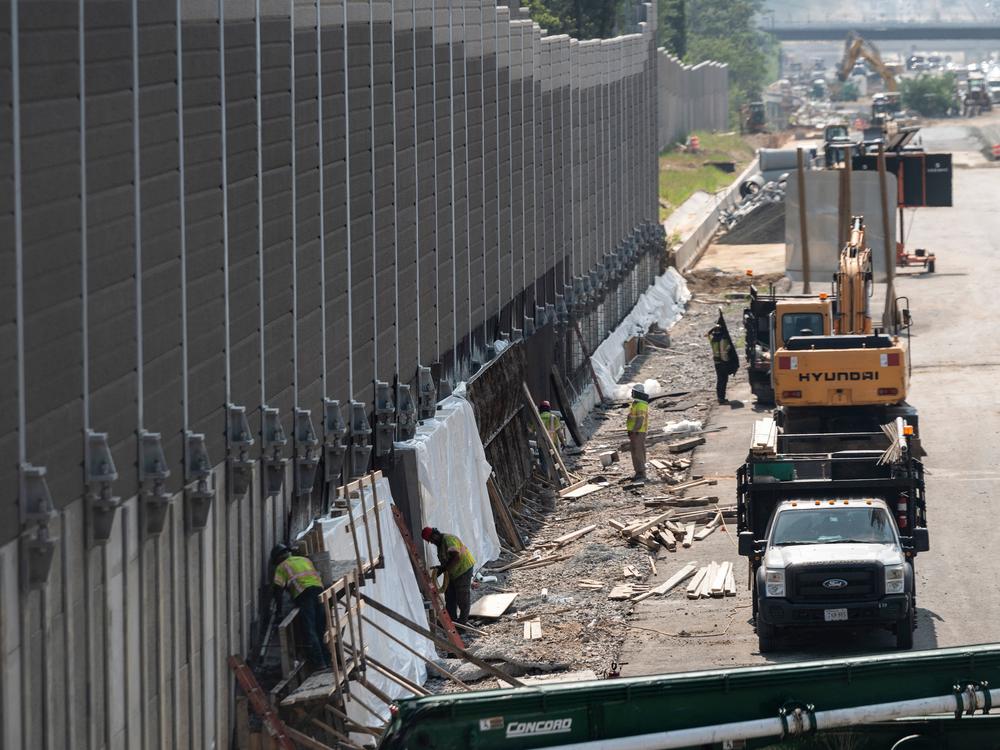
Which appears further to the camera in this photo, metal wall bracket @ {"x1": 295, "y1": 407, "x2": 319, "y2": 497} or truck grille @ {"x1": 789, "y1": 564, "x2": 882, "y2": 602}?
truck grille @ {"x1": 789, "y1": 564, "x2": 882, "y2": 602}

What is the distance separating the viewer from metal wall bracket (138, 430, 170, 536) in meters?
14.9

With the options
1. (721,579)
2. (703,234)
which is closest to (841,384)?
(721,579)

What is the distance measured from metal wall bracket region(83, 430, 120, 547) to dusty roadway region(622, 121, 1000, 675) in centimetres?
807

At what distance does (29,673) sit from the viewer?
12836 millimetres

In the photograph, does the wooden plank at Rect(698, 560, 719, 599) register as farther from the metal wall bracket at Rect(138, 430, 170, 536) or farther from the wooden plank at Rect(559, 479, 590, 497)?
the metal wall bracket at Rect(138, 430, 170, 536)

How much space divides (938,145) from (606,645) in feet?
324

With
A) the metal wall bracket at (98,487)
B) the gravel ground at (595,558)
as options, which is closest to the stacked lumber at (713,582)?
the gravel ground at (595,558)

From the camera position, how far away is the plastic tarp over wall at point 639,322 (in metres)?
40.3

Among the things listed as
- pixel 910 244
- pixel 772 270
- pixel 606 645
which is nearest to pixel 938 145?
pixel 910 244

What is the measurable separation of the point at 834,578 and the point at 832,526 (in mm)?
914

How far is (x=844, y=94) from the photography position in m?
188

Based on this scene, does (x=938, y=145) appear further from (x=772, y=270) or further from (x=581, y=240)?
(x=581, y=240)

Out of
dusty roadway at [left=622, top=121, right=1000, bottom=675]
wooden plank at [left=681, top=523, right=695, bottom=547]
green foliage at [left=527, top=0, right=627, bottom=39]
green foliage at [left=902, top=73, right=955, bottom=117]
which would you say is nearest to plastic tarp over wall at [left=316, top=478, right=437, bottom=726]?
dusty roadway at [left=622, top=121, right=1000, bottom=675]

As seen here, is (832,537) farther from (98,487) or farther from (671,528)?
(98,487)
